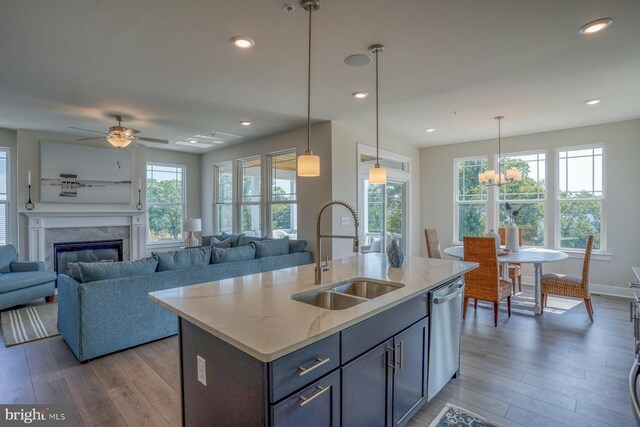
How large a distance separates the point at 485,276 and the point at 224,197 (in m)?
5.42

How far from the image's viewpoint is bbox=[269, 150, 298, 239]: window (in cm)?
570

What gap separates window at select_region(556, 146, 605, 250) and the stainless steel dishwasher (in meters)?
4.18

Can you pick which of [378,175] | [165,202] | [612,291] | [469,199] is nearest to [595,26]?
[378,175]

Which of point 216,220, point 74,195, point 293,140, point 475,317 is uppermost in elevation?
point 293,140

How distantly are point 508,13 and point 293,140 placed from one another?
3.73 meters

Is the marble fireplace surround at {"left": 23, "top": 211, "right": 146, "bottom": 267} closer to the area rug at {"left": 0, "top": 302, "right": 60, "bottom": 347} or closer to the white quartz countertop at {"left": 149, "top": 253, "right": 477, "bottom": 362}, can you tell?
the area rug at {"left": 0, "top": 302, "right": 60, "bottom": 347}

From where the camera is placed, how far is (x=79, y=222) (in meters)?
5.98

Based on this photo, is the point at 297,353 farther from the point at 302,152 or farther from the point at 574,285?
the point at 302,152

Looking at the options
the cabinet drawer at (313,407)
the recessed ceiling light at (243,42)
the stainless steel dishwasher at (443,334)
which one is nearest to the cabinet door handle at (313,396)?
the cabinet drawer at (313,407)

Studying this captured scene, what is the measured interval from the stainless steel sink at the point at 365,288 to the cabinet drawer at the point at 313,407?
77 centimetres

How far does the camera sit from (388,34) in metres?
2.46

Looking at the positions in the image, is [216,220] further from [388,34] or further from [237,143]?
[388,34]

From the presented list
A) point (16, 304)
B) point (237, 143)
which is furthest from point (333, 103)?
point (16, 304)

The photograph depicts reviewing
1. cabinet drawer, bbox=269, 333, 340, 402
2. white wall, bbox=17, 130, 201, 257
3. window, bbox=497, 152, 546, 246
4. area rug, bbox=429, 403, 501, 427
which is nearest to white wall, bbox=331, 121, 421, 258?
window, bbox=497, 152, 546, 246
